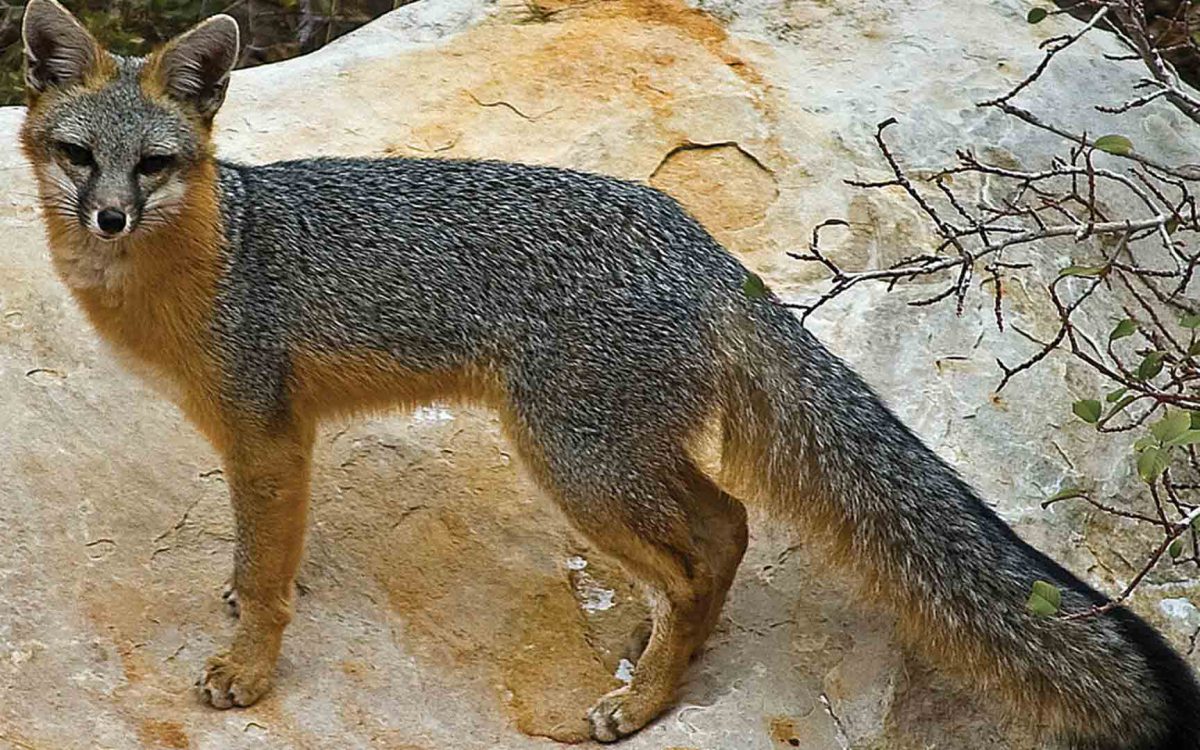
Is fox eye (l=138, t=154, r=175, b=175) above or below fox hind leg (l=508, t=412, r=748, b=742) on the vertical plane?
above

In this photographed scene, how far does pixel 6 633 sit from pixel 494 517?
139 centimetres

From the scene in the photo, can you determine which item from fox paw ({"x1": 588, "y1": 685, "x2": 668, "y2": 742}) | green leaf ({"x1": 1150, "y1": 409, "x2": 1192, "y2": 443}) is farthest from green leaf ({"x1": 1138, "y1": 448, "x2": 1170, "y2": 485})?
fox paw ({"x1": 588, "y1": 685, "x2": 668, "y2": 742})

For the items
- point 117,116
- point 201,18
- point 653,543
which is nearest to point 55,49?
point 117,116

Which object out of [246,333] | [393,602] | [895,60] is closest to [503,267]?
[246,333]

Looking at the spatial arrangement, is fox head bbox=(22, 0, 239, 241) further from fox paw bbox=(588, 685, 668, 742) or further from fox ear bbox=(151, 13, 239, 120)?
fox paw bbox=(588, 685, 668, 742)

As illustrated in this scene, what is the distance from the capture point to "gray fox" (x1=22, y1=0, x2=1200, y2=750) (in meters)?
3.96

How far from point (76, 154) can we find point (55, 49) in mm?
315

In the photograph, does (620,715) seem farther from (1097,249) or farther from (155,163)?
(1097,249)

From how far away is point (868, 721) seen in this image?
4.02 m

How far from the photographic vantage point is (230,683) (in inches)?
158

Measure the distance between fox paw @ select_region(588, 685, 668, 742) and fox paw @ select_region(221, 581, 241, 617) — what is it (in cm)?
101

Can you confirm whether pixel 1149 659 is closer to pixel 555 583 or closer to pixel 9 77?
pixel 555 583

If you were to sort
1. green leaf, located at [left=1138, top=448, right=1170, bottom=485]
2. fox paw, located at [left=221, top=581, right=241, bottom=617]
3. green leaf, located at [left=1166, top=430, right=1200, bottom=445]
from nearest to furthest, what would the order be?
1. green leaf, located at [left=1166, top=430, right=1200, bottom=445]
2. green leaf, located at [left=1138, top=448, right=1170, bottom=485]
3. fox paw, located at [left=221, top=581, right=241, bottom=617]

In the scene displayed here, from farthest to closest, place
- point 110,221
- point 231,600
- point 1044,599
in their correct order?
point 231,600
point 110,221
point 1044,599
